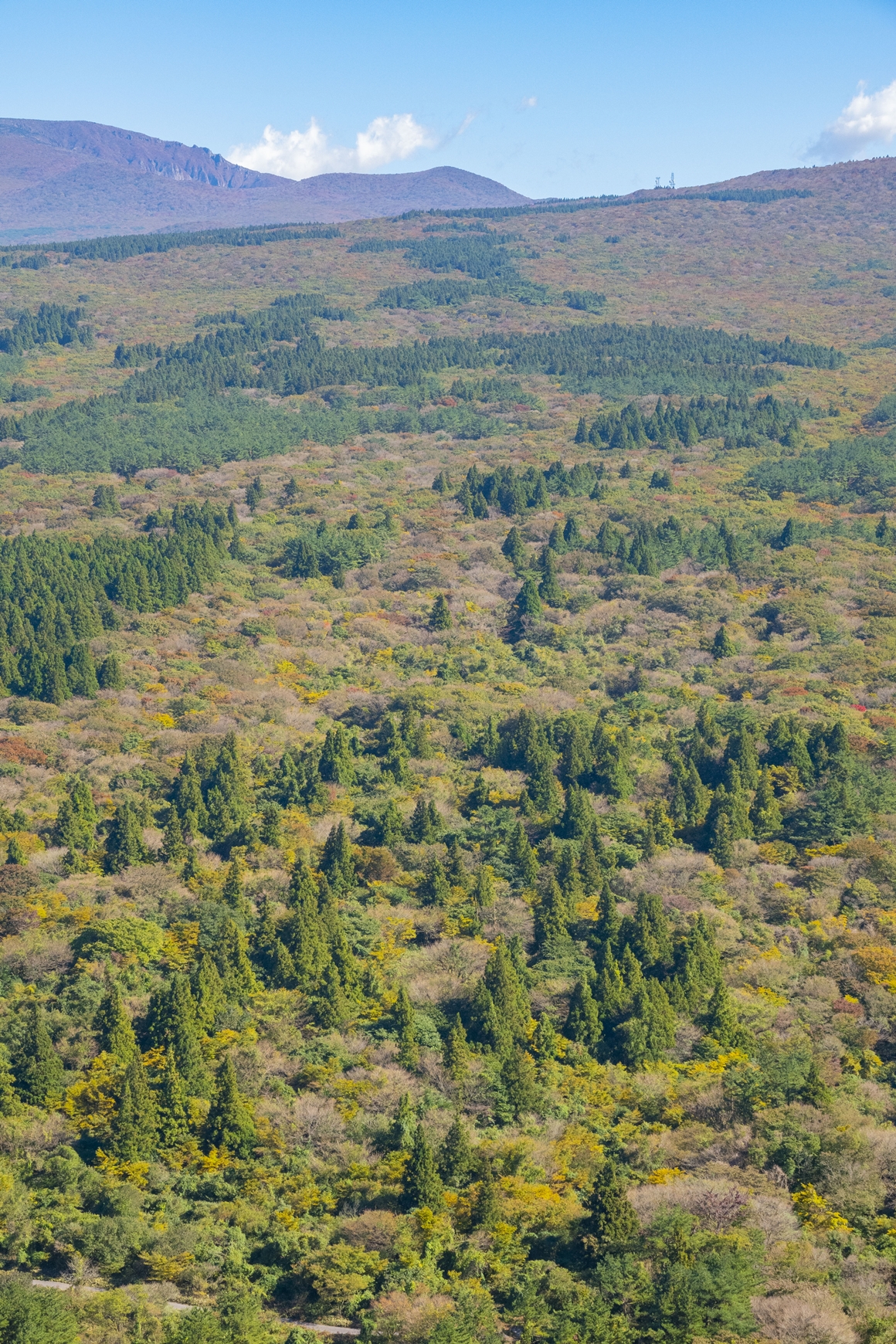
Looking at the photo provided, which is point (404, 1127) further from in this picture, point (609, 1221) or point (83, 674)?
point (83, 674)

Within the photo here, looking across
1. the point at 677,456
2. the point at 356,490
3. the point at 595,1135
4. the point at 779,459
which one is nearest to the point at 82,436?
the point at 356,490

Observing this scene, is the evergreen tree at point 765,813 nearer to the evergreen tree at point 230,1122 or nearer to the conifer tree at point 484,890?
the conifer tree at point 484,890

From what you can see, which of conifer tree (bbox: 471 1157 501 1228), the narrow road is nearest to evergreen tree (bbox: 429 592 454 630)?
conifer tree (bbox: 471 1157 501 1228)

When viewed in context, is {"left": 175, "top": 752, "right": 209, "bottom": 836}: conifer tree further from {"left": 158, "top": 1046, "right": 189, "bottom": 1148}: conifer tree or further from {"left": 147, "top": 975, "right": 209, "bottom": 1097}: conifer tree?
{"left": 158, "top": 1046, "right": 189, "bottom": 1148}: conifer tree

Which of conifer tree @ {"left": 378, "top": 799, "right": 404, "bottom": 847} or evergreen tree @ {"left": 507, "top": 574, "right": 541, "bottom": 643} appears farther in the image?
evergreen tree @ {"left": 507, "top": 574, "right": 541, "bottom": 643}

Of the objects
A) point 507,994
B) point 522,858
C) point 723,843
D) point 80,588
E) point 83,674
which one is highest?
point 80,588

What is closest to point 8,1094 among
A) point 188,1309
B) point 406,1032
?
point 188,1309
